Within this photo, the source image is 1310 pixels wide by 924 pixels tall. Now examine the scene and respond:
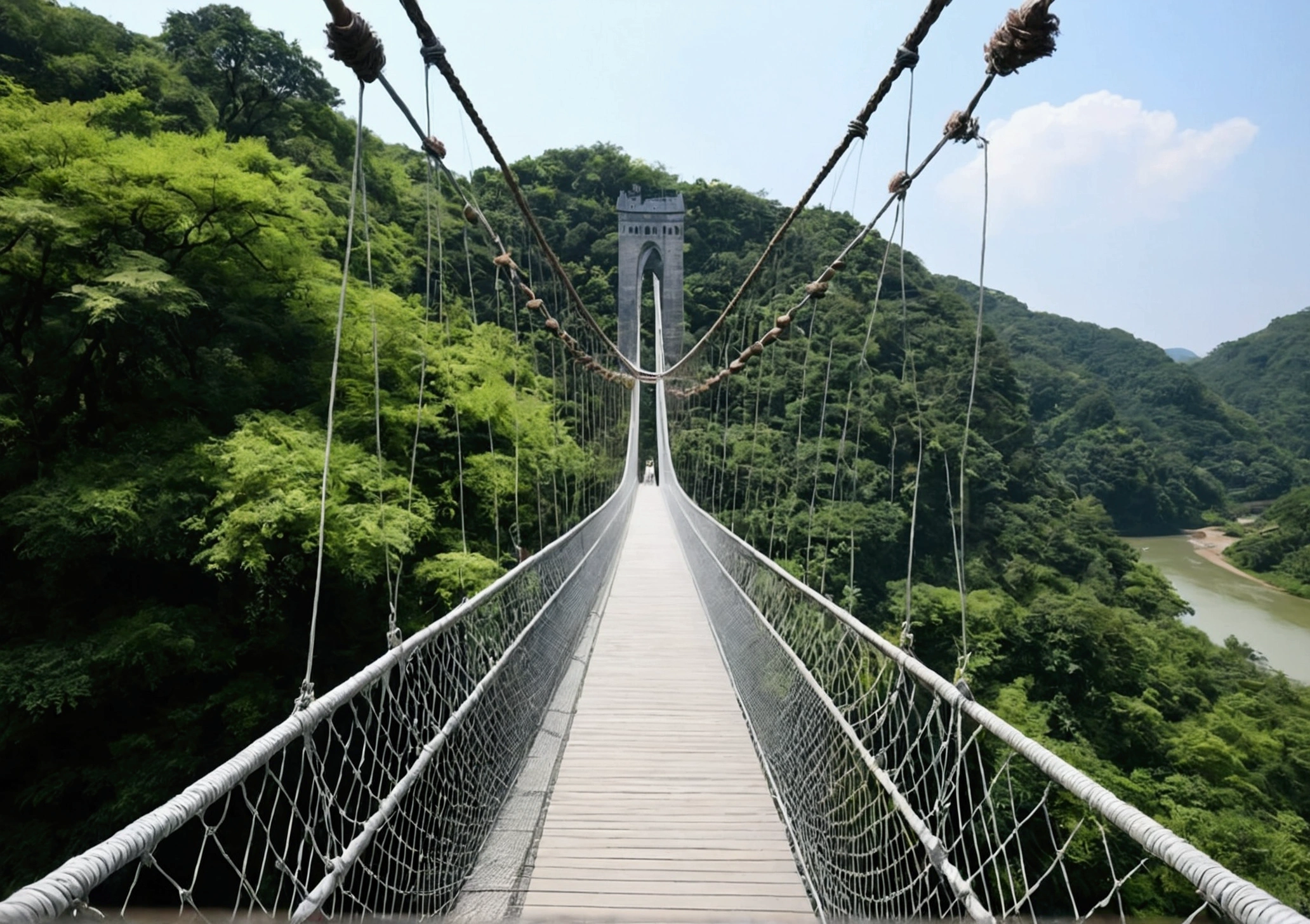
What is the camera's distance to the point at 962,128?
5.94ft

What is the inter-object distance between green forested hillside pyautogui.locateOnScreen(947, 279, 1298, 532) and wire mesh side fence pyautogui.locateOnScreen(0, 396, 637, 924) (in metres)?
25.0

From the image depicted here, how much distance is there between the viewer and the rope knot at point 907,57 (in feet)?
6.95

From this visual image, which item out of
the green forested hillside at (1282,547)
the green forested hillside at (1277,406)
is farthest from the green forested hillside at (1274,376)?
the green forested hillside at (1282,547)

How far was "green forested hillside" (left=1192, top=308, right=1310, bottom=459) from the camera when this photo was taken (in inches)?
1246

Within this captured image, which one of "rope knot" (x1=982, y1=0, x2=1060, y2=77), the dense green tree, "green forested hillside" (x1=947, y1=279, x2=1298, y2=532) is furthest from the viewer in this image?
"green forested hillside" (x1=947, y1=279, x2=1298, y2=532)

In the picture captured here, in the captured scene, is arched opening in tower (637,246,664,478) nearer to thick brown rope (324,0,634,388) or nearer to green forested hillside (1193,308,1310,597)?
green forested hillside (1193,308,1310,597)

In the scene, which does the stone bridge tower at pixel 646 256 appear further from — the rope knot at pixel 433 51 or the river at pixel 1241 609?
the rope knot at pixel 433 51

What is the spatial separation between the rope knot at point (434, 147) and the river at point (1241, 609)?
18731 mm

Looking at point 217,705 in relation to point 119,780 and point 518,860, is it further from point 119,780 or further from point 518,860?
point 518,860

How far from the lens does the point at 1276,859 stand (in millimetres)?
7082

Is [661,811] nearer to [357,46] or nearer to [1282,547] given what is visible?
[357,46]

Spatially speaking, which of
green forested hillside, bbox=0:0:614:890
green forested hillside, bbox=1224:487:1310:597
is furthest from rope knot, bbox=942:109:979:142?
green forested hillside, bbox=1224:487:1310:597

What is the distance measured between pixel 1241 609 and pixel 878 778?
2355 cm

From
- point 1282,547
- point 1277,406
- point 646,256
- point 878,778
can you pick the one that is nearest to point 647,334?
point 646,256
